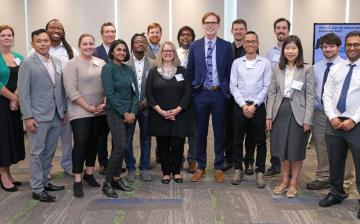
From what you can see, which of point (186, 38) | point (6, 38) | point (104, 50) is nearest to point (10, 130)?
point (6, 38)

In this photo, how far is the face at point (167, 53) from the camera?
373 centimetres

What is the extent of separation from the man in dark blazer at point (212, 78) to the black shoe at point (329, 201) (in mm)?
1048

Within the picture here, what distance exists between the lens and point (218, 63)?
3.92 m

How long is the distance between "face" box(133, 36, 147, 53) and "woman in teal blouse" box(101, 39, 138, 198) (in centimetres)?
41

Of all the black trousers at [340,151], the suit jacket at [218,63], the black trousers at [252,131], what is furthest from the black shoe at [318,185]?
the suit jacket at [218,63]

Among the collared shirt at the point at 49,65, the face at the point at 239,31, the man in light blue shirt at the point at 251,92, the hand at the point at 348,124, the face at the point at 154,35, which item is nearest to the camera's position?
the hand at the point at 348,124

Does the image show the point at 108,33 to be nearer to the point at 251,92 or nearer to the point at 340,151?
the point at 251,92

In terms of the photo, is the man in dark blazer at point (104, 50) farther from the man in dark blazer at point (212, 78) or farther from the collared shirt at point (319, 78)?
the collared shirt at point (319, 78)

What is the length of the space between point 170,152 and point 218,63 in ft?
3.45

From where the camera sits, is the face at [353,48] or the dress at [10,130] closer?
the face at [353,48]

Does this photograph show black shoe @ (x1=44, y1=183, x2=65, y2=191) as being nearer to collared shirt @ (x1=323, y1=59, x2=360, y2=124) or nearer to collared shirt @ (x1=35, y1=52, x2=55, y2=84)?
collared shirt @ (x1=35, y1=52, x2=55, y2=84)

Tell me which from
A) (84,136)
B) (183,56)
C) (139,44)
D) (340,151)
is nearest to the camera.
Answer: (340,151)

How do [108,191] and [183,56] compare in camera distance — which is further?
[183,56]

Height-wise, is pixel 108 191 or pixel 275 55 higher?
pixel 275 55
